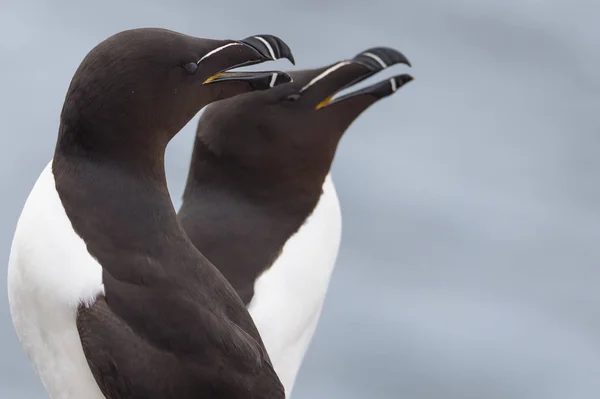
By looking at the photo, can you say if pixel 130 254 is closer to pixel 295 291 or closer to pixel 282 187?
pixel 295 291

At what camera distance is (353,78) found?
4.86 m

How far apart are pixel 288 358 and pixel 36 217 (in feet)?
4.59

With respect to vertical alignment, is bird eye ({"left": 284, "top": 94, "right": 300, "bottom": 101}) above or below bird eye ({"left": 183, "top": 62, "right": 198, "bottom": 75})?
above

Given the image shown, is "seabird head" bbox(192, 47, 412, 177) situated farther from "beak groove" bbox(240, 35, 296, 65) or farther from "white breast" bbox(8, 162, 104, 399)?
"white breast" bbox(8, 162, 104, 399)

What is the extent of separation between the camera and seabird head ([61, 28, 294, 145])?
3.50 meters

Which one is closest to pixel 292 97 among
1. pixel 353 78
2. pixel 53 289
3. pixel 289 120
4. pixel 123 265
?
pixel 289 120

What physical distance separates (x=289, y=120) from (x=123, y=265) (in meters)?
1.50

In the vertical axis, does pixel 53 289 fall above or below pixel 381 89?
below

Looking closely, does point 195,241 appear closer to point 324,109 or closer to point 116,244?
point 324,109

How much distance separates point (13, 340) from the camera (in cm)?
727

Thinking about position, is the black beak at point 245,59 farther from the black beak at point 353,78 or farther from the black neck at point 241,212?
the black neck at point 241,212

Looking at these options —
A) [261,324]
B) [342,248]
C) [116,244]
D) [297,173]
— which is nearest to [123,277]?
[116,244]

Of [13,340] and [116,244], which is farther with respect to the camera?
[13,340]

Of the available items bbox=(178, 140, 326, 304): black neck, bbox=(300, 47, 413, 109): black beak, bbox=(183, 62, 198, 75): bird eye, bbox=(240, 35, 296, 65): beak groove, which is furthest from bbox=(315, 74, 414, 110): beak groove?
bbox=(183, 62, 198, 75): bird eye
